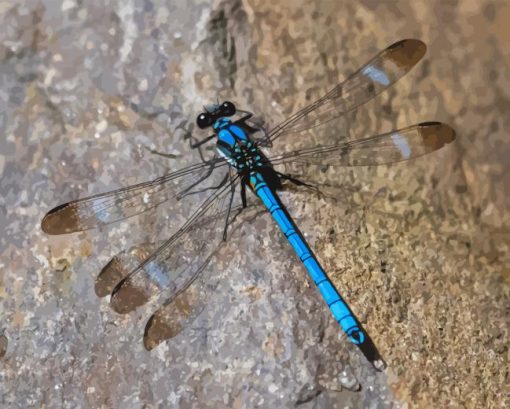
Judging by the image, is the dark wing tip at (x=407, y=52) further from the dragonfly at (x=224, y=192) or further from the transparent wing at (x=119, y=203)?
the transparent wing at (x=119, y=203)

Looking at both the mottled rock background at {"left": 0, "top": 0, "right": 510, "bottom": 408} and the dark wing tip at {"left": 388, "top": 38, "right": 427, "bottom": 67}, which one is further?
the dark wing tip at {"left": 388, "top": 38, "right": 427, "bottom": 67}

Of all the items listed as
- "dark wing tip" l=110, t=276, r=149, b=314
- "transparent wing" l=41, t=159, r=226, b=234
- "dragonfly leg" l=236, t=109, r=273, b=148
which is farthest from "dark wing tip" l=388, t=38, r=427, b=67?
"dark wing tip" l=110, t=276, r=149, b=314

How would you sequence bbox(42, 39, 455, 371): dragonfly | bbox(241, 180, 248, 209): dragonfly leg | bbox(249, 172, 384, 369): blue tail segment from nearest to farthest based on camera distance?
1. bbox(249, 172, 384, 369): blue tail segment
2. bbox(42, 39, 455, 371): dragonfly
3. bbox(241, 180, 248, 209): dragonfly leg

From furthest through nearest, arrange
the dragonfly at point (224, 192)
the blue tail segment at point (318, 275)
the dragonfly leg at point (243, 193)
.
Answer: the dragonfly leg at point (243, 193)
the dragonfly at point (224, 192)
the blue tail segment at point (318, 275)

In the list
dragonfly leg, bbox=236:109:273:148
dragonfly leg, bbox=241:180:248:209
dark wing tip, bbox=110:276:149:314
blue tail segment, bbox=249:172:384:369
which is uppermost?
dragonfly leg, bbox=236:109:273:148

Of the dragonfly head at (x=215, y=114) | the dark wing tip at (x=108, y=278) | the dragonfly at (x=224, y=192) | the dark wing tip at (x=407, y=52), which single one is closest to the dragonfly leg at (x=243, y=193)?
the dragonfly at (x=224, y=192)

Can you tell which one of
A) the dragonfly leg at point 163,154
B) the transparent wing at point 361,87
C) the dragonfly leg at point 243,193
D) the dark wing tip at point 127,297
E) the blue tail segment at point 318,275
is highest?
the dragonfly leg at point 163,154

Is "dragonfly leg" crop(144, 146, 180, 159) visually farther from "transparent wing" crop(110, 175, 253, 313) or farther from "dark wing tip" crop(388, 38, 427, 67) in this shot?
"dark wing tip" crop(388, 38, 427, 67)

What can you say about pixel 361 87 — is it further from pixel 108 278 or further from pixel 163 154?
pixel 108 278

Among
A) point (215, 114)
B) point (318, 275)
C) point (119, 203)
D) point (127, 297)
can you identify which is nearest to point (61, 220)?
point (119, 203)
